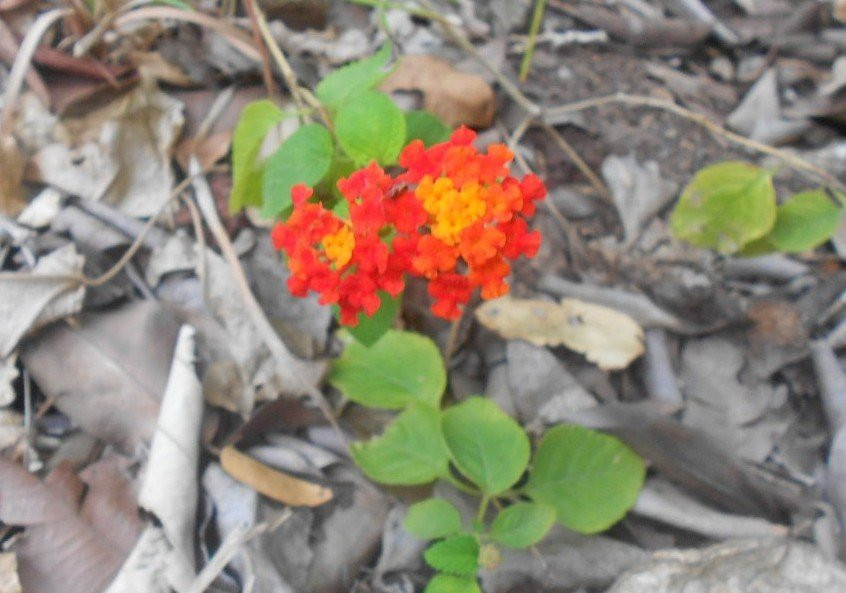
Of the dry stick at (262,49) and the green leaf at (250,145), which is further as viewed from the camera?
the dry stick at (262,49)

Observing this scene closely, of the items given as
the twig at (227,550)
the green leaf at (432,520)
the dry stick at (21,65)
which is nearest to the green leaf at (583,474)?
the green leaf at (432,520)

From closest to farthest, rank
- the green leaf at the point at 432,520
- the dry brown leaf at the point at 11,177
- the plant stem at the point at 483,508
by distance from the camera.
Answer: the green leaf at the point at 432,520
the plant stem at the point at 483,508
the dry brown leaf at the point at 11,177

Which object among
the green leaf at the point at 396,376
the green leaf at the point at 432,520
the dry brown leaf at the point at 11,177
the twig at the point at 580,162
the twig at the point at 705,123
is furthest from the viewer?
the twig at the point at 580,162

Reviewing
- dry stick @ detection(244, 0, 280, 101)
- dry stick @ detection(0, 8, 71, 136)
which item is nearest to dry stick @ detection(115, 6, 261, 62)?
dry stick @ detection(244, 0, 280, 101)

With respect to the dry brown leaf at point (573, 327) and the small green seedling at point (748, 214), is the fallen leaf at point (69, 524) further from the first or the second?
the small green seedling at point (748, 214)

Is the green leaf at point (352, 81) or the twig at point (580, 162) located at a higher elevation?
the green leaf at point (352, 81)

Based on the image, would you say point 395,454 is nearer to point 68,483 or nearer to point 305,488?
point 305,488
